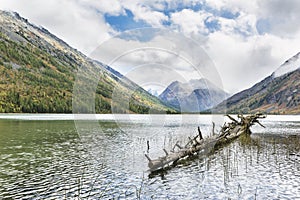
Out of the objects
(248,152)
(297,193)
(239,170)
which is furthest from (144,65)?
(297,193)

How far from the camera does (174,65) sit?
A: 1822 inches

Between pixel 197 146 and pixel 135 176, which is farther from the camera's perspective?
pixel 197 146

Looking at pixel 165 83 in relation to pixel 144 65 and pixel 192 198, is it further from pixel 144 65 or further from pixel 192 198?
pixel 192 198

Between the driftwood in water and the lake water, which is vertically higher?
the driftwood in water

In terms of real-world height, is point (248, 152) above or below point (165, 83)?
below

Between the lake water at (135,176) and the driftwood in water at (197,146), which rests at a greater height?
the driftwood in water at (197,146)

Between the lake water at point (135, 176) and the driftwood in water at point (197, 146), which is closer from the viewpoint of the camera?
the lake water at point (135, 176)

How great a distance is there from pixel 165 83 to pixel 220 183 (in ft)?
95.8

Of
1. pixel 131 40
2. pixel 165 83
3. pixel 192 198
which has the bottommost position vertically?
pixel 192 198

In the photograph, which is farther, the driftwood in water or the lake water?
the driftwood in water

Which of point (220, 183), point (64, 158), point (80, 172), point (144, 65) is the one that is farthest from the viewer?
point (144, 65)

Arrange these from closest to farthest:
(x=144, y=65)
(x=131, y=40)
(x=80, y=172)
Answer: (x=80, y=172) < (x=131, y=40) < (x=144, y=65)

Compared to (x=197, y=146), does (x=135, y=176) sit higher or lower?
lower

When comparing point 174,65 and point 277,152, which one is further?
point 174,65
